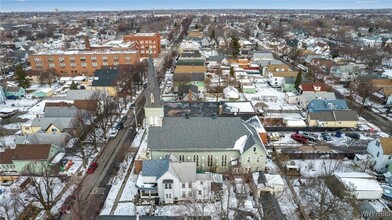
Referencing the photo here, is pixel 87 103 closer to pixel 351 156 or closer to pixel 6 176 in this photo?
pixel 6 176

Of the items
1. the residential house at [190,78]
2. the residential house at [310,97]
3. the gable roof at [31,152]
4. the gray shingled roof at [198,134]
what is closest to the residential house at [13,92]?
the gable roof at [31,152]

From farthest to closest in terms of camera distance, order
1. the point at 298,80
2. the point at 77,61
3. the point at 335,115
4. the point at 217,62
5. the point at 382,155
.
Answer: the point at 217,62 < the point at 77,61 < the point at 298,80 < the point at 335,115 < the point at 382,155

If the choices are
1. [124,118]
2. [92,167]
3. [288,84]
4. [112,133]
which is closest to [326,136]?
[288,84]

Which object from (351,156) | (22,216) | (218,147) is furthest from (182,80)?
(22,216)

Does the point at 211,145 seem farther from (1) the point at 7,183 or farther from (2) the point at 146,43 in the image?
(2) the point at 146,43

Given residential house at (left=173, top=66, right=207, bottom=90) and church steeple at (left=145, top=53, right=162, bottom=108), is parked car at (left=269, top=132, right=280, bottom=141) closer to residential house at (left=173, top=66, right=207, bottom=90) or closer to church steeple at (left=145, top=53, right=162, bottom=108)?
church steeple at (left=145, top=53, right=162, bottom=108)

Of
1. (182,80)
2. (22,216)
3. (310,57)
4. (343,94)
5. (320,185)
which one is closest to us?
(22,216)

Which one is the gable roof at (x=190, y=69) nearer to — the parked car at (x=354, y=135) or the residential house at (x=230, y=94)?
the residential house at (x=230, y=94)

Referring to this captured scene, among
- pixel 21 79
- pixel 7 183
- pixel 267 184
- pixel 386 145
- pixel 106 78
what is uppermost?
pixel 106 78
